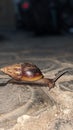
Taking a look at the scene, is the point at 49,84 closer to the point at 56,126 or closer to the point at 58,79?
the point at 58,79

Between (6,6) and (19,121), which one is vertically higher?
(19,121)

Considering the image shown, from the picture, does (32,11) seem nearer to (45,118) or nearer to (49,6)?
(49,6)

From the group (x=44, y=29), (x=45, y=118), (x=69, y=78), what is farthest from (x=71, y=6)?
(x=45, y=118)

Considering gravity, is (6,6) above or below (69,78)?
below

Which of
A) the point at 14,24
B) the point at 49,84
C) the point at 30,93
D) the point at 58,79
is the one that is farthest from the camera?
the point at 14,24

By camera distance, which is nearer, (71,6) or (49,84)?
(49,84)

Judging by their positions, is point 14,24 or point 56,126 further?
point 14,24

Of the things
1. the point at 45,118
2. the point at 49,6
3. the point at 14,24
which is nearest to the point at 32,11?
the point at 49,6

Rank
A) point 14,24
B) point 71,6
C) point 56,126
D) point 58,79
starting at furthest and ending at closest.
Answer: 1. point 14,24
2. point 71,6
3. point 58,79
4. point 56,126

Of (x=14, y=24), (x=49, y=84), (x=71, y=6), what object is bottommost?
(x=14, y=24)
